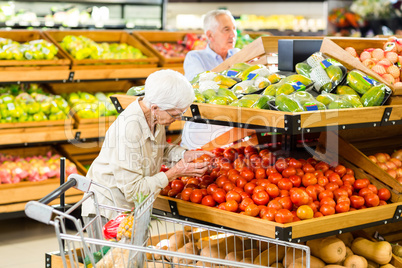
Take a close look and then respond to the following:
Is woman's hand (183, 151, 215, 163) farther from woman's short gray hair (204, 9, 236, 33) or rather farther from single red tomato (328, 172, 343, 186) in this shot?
woman's short gray hair (204, 9, 236, 33)

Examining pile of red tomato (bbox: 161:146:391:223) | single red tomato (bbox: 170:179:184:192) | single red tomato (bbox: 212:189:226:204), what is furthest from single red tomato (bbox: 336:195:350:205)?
single red tomato (bbox: 170:179:184:192)

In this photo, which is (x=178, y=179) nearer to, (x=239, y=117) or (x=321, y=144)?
(x=239, y=117)

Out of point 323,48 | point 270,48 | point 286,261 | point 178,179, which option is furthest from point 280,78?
point 286,261

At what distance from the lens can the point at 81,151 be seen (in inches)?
223

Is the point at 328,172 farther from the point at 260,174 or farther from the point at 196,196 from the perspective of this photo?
the point at 196,196

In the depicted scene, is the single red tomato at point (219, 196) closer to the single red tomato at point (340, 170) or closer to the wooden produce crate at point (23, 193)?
the single red tomato at point (340, 170)

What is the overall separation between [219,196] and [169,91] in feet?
1.78

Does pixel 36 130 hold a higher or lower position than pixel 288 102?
lower

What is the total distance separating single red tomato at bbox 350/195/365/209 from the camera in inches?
99.7

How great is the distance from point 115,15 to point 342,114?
527 centimetres

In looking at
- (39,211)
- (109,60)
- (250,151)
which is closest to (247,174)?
(250,151)

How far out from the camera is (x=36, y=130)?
4941 mm

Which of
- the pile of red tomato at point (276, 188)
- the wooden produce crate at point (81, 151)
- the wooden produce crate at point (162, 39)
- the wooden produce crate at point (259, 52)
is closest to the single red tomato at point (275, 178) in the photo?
the pile of red tomato at point (276, 188)

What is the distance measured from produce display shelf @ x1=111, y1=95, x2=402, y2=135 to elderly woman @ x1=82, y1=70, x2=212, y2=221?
6.2 inches
